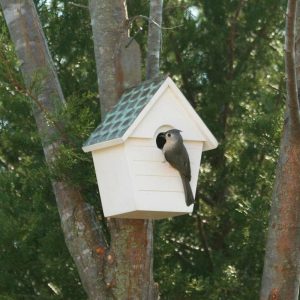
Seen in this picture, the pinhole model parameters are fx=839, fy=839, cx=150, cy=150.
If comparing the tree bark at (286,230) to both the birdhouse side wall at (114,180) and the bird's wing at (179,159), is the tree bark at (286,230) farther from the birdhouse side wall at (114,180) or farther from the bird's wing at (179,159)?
the birdhouse side wall at (114,180)

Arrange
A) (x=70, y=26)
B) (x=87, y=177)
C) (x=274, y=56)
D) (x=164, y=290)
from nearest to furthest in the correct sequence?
(x=87, y=177) → (x=164, y=290) → (x=70, y=26) → (x=274, y=56)

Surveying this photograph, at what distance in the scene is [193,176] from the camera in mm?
4516

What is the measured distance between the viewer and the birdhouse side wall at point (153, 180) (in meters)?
4.27

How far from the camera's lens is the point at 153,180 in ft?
14.1

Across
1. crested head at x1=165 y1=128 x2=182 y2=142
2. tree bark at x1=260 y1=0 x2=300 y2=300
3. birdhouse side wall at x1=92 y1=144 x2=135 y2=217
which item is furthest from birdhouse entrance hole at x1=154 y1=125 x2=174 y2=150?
tree bark at x1=260 y1=0 x2=300 y2=300

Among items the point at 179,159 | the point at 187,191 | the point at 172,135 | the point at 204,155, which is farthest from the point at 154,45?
the point at 204,155

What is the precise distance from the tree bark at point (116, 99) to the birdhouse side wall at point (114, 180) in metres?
0.11

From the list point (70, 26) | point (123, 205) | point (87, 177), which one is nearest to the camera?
point (123, 205)

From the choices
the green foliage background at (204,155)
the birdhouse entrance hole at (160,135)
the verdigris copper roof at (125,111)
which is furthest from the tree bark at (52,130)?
the green foliage background at (204,155)

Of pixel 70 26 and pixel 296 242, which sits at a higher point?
pixel 70 26

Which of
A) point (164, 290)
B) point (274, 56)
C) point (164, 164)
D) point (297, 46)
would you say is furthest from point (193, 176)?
point (274, 56)

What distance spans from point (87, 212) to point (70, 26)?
2927 mm

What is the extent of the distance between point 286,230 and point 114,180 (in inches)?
36.5

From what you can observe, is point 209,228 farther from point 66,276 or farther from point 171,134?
point 171,134
